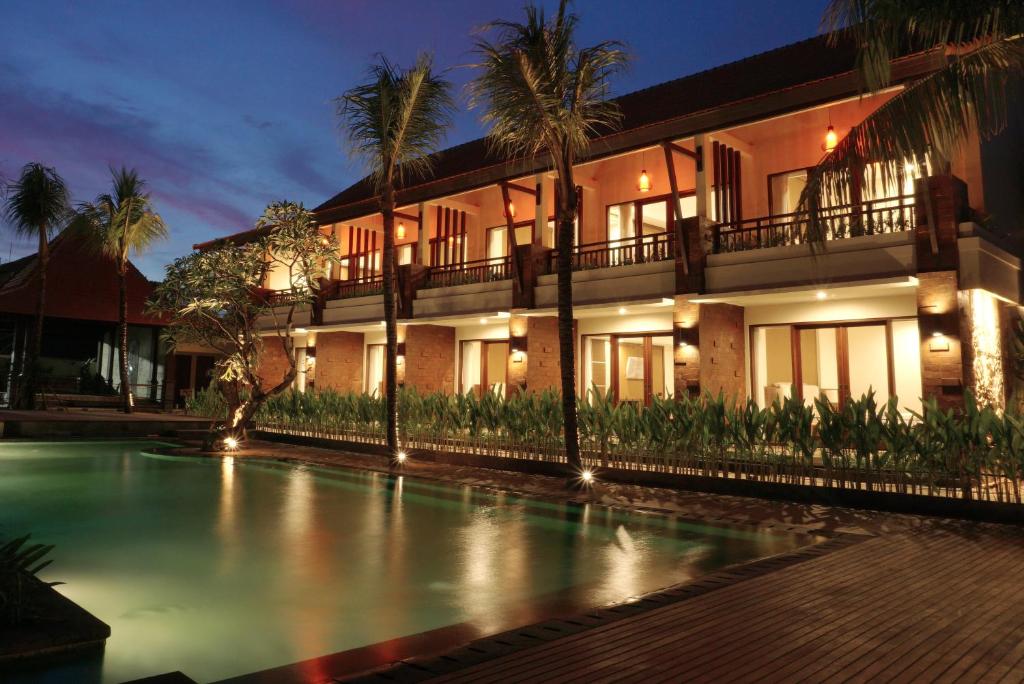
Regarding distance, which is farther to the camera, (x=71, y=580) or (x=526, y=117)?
(x=526, y=117)

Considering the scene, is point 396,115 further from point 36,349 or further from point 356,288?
point 36,349

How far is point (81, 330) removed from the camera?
95.5ft

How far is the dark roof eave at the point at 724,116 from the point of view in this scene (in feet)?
39.0

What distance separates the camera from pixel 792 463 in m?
10.3

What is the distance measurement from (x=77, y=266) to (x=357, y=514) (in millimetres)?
24656

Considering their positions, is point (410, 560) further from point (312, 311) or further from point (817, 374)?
point (312, 311)

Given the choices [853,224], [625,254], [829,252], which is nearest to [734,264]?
[829,252]

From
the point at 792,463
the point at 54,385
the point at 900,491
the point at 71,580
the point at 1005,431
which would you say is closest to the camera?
the point at 71,580

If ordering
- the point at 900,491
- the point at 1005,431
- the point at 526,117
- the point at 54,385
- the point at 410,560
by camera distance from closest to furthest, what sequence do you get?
the point at 410,560 < the point at 1005,431 < the point at 900,491 < the point at 526,117 < the point at 54,385

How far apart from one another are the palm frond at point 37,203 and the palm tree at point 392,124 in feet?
52.1

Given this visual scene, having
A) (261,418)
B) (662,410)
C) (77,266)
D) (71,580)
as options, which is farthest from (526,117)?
(77,266)

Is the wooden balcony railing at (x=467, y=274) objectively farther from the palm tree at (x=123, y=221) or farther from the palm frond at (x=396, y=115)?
the palm tree at (x=123, y=221)

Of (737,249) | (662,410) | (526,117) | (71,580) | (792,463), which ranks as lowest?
(71,580)

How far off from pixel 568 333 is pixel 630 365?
767 cm
